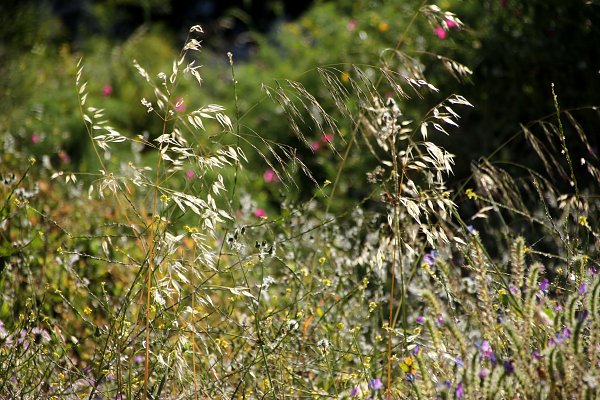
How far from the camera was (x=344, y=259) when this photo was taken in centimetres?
285

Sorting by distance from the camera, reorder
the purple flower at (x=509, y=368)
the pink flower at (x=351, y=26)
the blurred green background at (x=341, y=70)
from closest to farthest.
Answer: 1. the purple flower at (x=509, y=368)
2. the blurred green background at (x=341, y=70)
3. the pink flower at (x=351, y=26)

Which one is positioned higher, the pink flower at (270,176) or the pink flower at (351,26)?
the pink flower at (351,26)

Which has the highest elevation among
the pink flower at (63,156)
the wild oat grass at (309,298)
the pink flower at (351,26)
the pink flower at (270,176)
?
the wild oat grass at (309,298)

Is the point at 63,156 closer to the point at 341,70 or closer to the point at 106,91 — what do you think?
the point at 341,70

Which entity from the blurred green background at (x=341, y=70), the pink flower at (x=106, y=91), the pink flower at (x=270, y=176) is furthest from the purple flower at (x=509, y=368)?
the pink flower at (x=106, y=91)

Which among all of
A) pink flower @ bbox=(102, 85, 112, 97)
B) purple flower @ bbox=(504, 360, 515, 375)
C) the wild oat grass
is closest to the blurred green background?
pink flower @ bbox=(102, 85, 112, 97)

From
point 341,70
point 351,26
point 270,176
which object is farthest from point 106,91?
point 341,70

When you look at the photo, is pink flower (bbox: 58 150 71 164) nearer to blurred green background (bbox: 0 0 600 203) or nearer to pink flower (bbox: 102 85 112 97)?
blurred green background (bbox: 0 0 600 203)

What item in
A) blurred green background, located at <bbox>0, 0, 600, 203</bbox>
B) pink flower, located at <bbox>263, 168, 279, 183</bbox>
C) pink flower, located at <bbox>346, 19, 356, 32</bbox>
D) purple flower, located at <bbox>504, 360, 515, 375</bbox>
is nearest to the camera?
purple flower, located at <bbox>504, 360, 515, 375</bbox>

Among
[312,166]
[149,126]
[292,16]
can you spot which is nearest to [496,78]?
[312,166]

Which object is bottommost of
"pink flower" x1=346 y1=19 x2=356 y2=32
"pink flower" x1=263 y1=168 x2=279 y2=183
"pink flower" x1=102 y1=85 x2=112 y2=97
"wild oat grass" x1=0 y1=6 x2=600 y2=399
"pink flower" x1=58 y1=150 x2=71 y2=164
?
"pink flower" x1=102 y1=85 x2=112 y2=97

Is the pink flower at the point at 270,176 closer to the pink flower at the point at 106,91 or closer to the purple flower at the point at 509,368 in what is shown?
the pink flower at the point at 106,91

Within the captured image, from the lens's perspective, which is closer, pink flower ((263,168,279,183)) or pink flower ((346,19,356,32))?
pink flower ((263,168,279,183))

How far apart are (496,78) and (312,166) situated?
176 cm
